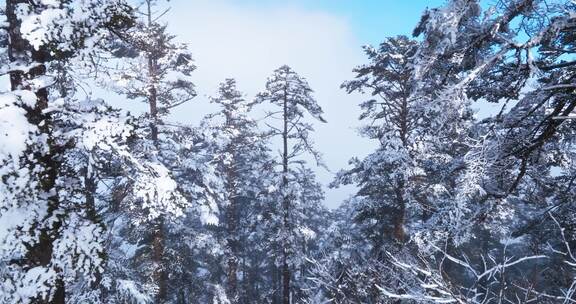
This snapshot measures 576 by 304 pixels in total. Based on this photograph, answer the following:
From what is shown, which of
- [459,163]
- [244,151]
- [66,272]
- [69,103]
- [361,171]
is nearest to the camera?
[66,272]

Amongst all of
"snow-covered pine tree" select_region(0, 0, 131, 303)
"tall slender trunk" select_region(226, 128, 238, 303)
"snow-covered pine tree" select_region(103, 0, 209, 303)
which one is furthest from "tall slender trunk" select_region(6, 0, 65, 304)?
"tall slender trunk" select_region(226, 128, 238, 303)

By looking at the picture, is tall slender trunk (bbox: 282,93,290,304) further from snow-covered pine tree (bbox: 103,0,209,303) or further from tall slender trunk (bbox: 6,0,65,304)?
tall slender trunk (bbox: 6,0,65,304)

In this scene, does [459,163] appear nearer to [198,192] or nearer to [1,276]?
[1,276]

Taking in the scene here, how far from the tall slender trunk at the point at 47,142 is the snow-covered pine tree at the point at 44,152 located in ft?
0.04

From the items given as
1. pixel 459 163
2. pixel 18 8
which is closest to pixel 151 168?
pixel 18 8

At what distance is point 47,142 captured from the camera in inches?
217

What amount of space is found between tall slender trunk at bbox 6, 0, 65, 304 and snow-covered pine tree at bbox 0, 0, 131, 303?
0.01 metres

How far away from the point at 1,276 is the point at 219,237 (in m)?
17.5

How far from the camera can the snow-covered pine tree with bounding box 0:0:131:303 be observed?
5035 millimetres

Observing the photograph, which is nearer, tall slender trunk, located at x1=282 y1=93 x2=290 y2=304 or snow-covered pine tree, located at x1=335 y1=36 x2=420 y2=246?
snow-covered pine tree, located at x1=335 y1=36 x2=420 y2=246

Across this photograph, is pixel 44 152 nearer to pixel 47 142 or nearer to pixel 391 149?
pixel 47 142

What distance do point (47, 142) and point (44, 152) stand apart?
22 centimetres

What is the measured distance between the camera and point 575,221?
7902 millimetres

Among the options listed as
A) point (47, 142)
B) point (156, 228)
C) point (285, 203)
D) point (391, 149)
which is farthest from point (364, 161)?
point (47, 142)
